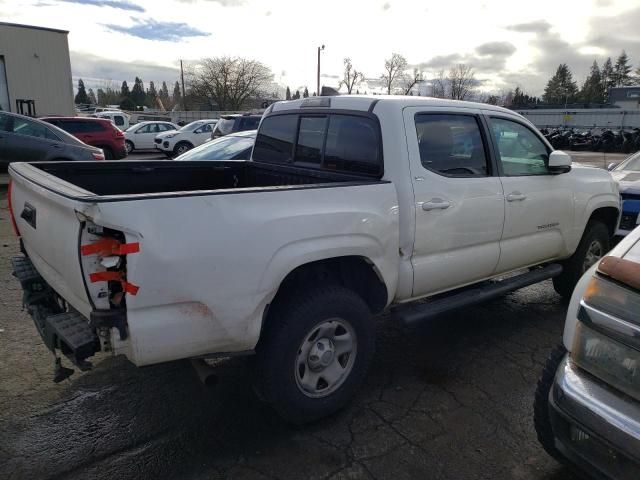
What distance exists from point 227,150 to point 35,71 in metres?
24.4

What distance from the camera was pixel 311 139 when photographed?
3973 millimetres

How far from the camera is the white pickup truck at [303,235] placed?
2.26 meters

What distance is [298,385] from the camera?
2.87 metres

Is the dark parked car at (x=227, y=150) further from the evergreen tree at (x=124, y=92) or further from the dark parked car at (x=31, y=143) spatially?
the evergreen tree at (x=124, y=92)

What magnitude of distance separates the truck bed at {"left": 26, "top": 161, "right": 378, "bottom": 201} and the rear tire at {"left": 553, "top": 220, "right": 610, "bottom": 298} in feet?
9.65

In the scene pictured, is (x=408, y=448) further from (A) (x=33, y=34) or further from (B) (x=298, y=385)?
(A) (x=33, y=34)

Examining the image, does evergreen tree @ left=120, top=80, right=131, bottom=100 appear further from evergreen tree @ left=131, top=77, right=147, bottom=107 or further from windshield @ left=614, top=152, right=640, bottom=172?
windshield @ left=614, top=152, right=640, bottom=172

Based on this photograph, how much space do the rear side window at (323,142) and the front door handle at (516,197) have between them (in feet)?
4.34

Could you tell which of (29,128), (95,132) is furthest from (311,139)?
(95,132)

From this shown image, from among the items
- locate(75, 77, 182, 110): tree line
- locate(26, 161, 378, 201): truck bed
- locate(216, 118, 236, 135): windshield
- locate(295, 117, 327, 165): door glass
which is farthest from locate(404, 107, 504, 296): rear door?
locate(75, 77, 182, 110): tree line

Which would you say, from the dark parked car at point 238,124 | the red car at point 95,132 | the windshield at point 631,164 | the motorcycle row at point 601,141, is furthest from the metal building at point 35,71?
the motorcycle row at point 601,141

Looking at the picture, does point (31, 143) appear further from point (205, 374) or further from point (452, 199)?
point (452, 199)

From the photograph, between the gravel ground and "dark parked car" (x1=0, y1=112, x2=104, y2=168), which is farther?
"dark parked car" (x1=0, y1=112, x2=104, y2=168)

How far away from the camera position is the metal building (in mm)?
25484
